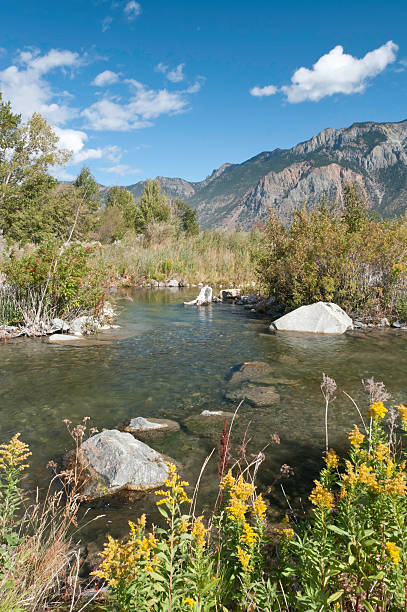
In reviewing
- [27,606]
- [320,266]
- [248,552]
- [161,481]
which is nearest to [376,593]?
[248,552]

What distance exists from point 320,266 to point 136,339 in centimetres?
705

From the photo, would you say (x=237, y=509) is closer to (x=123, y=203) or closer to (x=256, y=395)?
(x=256, y=395)

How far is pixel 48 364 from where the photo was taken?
317 inches

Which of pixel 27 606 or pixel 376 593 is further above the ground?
pixel 376 593

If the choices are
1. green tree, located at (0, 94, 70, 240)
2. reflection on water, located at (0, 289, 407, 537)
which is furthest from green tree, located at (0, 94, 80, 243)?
reflection on water, located at (0, 289, 407, 537)

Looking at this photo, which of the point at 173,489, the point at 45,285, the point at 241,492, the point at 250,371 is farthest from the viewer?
the point at 45,285

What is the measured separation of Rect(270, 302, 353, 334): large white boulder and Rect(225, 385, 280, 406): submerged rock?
17.9 feet

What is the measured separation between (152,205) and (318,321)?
41484 mm

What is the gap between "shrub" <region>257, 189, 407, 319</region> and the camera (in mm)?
12586

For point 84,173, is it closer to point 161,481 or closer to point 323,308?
point 323,308

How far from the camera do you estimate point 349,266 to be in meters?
12.6

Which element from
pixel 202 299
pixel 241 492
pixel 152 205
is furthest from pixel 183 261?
pixel 241 492

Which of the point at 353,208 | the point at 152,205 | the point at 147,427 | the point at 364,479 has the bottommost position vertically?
the point at 147,427

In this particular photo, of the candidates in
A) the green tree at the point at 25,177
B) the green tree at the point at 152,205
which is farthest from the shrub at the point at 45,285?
the green tree at the point at 152,205
